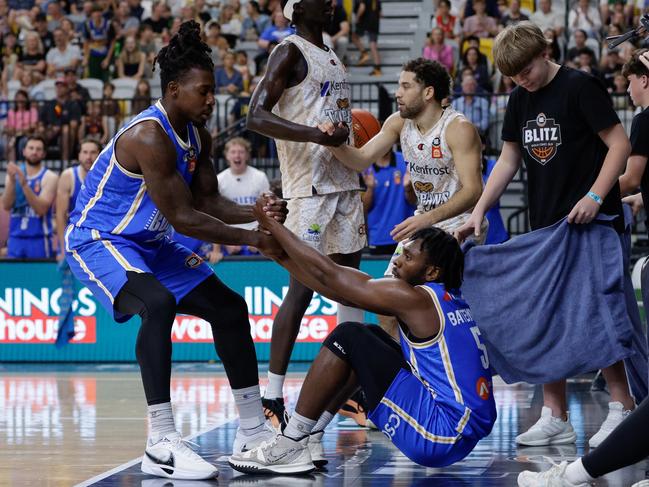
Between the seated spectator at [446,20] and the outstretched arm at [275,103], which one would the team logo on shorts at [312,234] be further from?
the seated spectator at [446,20]

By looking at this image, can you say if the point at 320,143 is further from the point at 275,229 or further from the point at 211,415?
the point at 211,415

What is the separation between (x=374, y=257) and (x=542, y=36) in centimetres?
483

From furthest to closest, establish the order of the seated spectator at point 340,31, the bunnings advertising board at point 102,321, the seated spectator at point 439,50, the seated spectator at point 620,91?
the seated spectator at point 340,31, the seated spectator at point 439,50, the seated spectator at point 620,91, the bunnings advertising board at point 102,321

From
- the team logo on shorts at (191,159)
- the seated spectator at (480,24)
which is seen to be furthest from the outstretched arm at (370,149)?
the seated spectator at (480,24)

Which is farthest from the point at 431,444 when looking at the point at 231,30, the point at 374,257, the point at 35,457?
the point at 231,30

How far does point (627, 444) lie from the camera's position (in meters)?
3.88

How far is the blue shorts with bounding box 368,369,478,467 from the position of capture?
4.84 meters

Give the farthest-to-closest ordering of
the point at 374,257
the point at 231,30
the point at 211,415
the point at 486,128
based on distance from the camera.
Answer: the point at 231,30
the point at 486,128
the point at 374,257
the point at 211,415

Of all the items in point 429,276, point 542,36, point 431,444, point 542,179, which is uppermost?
point 542,36

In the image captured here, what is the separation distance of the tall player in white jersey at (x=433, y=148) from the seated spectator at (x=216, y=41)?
9.47 m

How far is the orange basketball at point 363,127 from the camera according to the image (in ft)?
22.8

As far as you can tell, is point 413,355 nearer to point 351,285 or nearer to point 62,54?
point 351,285

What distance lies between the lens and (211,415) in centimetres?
722

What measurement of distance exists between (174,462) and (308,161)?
1.94 metres
